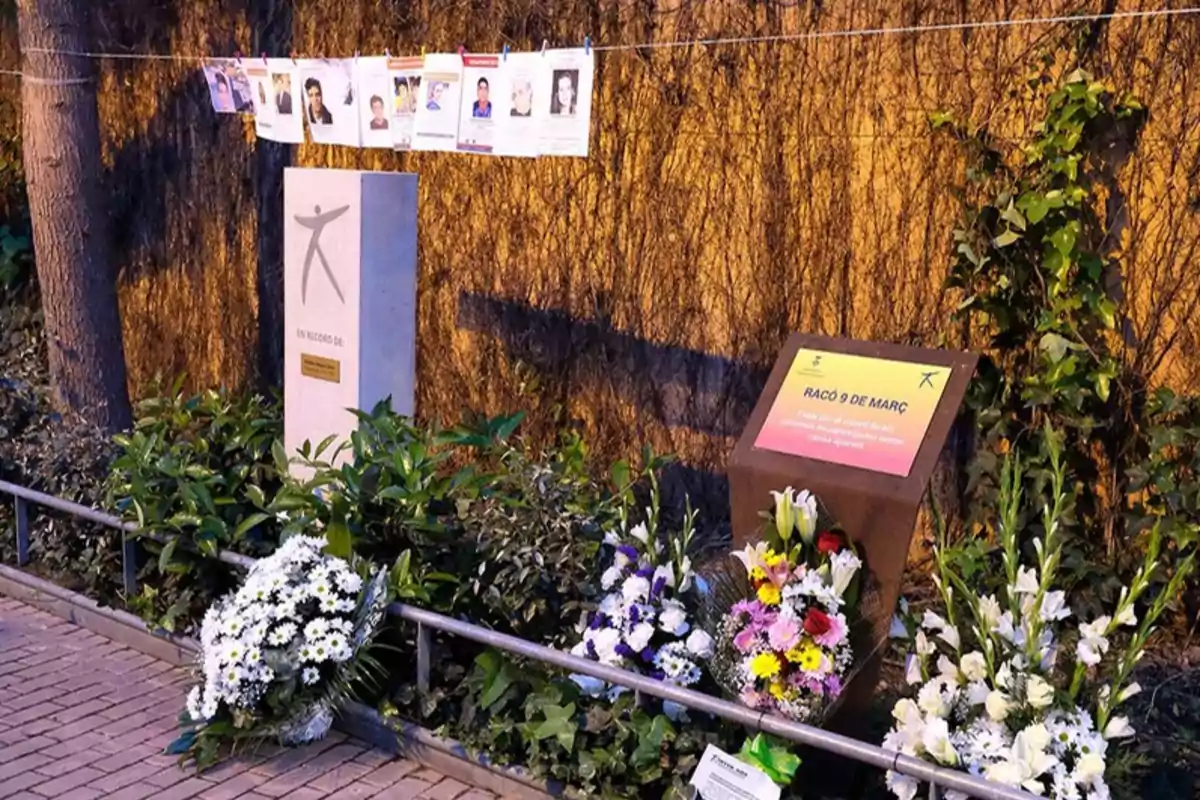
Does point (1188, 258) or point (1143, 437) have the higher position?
point (1188, 258)

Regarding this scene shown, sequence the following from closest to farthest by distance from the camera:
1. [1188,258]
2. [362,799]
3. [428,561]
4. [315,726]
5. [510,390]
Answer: [362,799]
[315,726]
[428,561]
[1188,258]
[510,390]

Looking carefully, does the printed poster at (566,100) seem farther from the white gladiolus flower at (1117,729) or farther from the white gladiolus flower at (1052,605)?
the white gladiolus flower at (1117,729)

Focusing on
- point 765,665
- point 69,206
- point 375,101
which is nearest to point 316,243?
point 375,101

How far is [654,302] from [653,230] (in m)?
0.37

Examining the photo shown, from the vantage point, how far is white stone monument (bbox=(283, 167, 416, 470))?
5.25 metres

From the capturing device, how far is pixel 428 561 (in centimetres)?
445

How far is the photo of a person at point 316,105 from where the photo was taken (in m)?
6.72

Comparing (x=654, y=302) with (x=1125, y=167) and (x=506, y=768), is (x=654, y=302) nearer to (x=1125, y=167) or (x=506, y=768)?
(x=1125, y=167)

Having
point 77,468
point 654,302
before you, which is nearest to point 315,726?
point 77,468

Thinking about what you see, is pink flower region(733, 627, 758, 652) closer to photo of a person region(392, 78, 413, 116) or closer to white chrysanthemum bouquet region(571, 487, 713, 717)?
white chrysanthemum bouquet region(571, 487, 713, 717)

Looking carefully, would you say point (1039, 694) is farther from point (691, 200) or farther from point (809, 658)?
point (691, 200)

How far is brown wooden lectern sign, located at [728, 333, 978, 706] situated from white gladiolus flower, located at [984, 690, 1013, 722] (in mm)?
423

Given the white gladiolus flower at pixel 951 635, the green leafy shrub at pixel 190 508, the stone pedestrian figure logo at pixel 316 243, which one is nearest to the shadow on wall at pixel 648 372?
the stone pedestrian figure logo at pixel 316 243

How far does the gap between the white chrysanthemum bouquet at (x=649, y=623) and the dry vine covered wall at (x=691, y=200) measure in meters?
2.10
